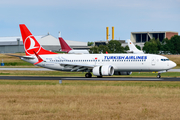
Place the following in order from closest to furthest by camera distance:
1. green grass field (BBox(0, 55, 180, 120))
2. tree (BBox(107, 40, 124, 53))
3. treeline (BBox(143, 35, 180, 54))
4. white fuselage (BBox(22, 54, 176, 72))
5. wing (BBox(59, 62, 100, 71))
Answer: green grass field (BBox(0, 55, 180, 120))
white fuselage (BBox(22, 54, 176, 72))
wing (BBox(59, 62, 100, 71))
tree (BBox(107, 40, 124, 53))
treeline (BBox(143, 35, 180, 54))

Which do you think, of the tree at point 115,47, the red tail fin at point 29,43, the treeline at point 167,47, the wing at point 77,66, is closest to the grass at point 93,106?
the wing at point 77,66

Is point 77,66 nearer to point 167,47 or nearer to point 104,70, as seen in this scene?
point 104,70

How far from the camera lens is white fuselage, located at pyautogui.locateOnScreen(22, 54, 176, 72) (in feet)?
149

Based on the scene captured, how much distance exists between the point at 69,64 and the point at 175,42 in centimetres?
13970

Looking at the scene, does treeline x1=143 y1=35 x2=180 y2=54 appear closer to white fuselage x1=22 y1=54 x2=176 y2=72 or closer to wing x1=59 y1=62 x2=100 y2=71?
white fuselage x1=22 y1=54 x2=176 y2=72

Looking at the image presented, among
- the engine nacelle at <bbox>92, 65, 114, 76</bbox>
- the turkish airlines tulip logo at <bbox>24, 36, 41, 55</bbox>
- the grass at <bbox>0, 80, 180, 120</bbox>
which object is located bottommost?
the grass at <bbox>0, 80, 180, 120</bbox>

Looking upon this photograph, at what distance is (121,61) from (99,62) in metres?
3.57

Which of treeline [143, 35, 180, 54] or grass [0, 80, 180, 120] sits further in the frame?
treeline [143, 35, 180, 54]

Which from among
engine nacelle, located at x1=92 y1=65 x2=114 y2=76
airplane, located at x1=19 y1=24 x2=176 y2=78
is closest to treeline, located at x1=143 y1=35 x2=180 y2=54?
airplane, located at x1=19 y1=24 x2=176 y2=78

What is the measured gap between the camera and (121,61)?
151 ft

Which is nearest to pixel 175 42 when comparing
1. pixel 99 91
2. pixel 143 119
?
pixel 99 91

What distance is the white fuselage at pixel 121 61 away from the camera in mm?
45281

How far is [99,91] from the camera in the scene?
28.2 metres

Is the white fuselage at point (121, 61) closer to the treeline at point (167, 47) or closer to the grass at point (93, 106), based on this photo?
the grass at point (93, 106)
